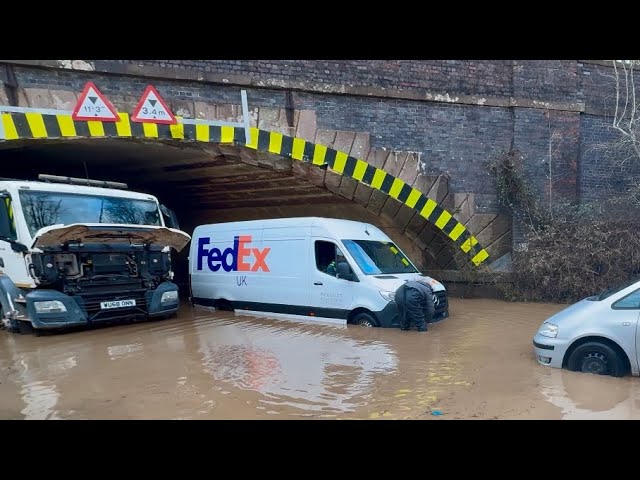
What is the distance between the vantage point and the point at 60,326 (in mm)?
7398

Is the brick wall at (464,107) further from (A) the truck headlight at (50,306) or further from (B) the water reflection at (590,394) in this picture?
(B) the water reflection at (590,394)

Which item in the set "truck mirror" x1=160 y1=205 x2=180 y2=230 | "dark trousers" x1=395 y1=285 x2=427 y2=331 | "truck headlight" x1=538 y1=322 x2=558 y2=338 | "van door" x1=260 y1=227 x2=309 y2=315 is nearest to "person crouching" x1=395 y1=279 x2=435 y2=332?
"dark trousers" x1=395 y1=285 x2=427 y2=331

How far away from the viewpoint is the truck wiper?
7477 mm

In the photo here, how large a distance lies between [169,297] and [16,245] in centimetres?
255

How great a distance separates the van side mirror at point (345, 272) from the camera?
7784 mm

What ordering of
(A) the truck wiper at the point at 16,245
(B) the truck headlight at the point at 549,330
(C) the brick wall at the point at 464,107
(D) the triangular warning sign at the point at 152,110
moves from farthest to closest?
1. (C) the brick wall at the point at 464,107
2. (D) the triangular warning sign at the point at 152,110
3. (A) the truck wiper at the point at 16,245
4. (B) the truck headlight at the point at 549,330

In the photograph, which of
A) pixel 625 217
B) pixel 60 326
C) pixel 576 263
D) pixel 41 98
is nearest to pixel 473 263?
Result: pixel 576 263

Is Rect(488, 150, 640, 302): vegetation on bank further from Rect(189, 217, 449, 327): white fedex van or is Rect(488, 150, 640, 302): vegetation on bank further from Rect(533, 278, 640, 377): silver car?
Rect(533, 278, 640, 377): silver car

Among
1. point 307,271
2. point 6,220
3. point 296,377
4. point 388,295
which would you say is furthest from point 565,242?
point 6,220

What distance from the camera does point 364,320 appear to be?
25.3 ft

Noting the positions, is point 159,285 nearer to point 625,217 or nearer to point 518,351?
point 518,351

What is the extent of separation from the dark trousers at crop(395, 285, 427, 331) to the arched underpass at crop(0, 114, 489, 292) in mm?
4010

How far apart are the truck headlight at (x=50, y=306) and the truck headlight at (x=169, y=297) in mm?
1695

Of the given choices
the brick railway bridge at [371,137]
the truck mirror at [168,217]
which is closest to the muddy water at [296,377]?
the truck mirror at [168,217]
